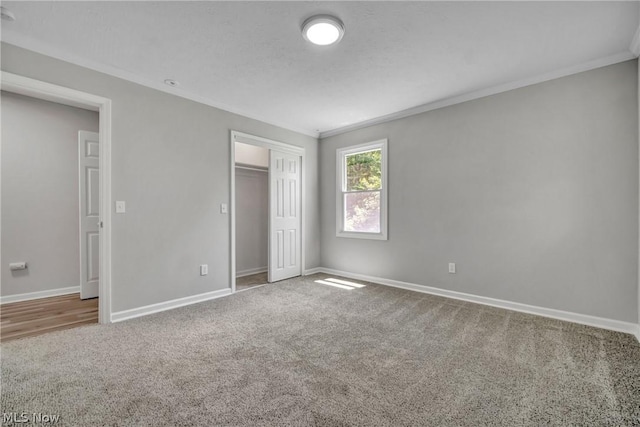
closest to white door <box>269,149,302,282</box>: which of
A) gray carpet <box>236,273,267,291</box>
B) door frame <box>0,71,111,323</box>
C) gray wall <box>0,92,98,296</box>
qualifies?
gray carpet <box>236,273,267,291</box>

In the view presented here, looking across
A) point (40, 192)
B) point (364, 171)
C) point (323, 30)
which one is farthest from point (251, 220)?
point (323, 30)

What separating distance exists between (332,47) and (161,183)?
2342mm

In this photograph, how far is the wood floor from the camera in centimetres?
266

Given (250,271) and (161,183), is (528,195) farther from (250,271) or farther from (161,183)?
(250,271)

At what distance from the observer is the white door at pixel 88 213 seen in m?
3.60

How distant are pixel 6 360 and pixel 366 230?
4.04m

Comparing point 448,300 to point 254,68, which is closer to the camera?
point 254,68

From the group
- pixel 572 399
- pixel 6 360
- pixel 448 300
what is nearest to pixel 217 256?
pixel 6 360

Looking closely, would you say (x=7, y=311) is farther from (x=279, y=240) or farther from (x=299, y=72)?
(x=299, y=72)

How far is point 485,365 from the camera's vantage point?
2.03 m

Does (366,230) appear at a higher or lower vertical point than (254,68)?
lower

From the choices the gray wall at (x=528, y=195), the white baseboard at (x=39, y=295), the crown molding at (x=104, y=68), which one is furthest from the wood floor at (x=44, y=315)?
the gray wall at (x=528, y=195)

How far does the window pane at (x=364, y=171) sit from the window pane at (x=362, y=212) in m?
0.13

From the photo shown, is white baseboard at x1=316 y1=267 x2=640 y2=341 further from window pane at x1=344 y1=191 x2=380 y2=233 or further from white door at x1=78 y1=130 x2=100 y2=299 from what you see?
white door at x1=78 y1=130 x2=100 y2=299
